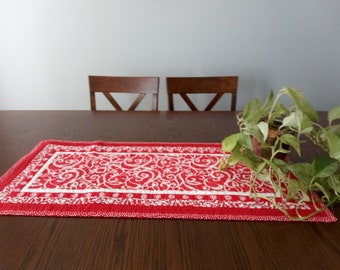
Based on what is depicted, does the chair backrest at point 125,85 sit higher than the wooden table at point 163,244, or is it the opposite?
the chair backrest at point 125,85

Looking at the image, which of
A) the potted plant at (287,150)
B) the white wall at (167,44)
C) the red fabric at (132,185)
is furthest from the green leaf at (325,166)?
the white wall at (167,44)

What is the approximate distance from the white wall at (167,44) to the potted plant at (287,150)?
1.27 m

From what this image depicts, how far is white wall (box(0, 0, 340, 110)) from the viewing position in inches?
76.9

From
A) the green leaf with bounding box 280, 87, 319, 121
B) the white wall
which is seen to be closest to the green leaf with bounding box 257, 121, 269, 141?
the green leaf with bounding box 280, 87, 319, 121

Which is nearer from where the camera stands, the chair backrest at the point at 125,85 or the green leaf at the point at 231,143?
the green leaf at the point at 231,143

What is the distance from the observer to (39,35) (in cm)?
202

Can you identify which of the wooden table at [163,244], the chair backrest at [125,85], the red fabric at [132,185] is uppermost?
the chair backrest at [125,85]

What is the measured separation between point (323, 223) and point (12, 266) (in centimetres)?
67

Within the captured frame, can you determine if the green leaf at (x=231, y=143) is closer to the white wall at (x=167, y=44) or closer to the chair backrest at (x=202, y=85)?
the chair backrest at (x=202, y=85)

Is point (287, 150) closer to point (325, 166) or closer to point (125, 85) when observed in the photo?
point (325, 166)

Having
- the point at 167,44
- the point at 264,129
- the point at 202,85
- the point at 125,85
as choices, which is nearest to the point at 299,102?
the point at 264,129

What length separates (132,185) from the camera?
2.66 feet

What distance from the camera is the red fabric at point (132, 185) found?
71cm

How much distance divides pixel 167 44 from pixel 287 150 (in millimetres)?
1453
